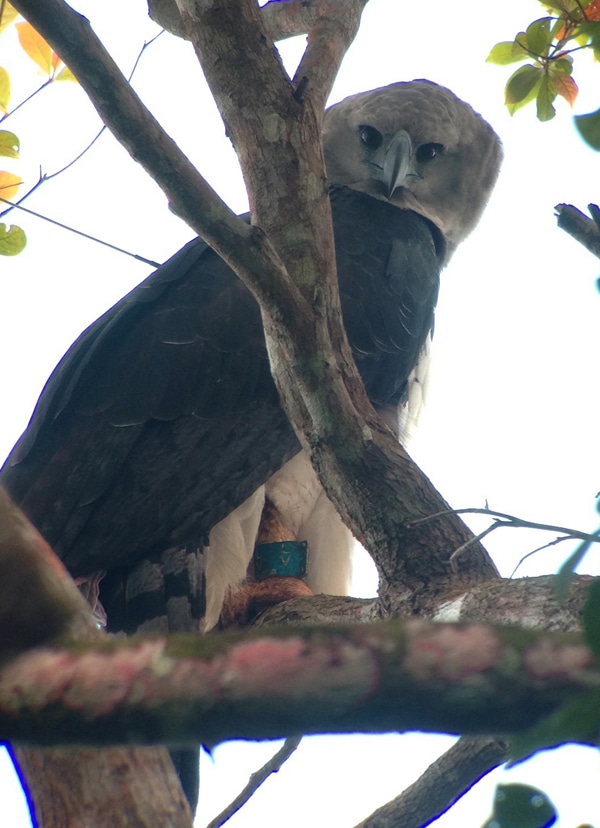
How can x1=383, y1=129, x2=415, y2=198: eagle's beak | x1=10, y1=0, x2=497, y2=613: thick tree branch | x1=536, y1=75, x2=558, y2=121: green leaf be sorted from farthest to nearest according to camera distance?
x1=383, y1=129, x2=415, y2=198: eagle's beak, x1=536, y1=75, x2=558, y2=121: green leaf, x1=10, y1=0, x2=497, y2=613: thick tree branch

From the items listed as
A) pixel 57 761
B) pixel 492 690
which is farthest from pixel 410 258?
pixel 492 690

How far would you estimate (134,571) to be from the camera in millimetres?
3223

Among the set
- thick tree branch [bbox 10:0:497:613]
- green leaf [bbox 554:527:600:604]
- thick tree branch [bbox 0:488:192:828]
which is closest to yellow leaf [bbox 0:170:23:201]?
thick tree branch [bbox 10:0:497:613]

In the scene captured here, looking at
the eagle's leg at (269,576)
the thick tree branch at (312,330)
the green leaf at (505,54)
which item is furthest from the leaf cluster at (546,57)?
the eagle's leg at (269,576)

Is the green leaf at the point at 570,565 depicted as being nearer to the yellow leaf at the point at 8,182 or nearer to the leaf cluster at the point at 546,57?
the leaf cluster at the point at 546,57

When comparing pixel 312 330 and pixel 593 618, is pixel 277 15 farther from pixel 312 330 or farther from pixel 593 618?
pixel 593 618

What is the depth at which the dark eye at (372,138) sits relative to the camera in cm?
485

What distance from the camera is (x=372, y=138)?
485 centimetres

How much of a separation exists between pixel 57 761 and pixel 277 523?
2.31 meters

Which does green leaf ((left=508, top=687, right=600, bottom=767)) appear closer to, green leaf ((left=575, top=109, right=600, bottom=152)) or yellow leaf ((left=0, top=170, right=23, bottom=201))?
green leaf ((left=575, top=109, right=600, bottom=152))

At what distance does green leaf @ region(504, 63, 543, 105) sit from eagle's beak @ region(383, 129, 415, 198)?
1455 millimetres

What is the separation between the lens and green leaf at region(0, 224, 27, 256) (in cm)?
338

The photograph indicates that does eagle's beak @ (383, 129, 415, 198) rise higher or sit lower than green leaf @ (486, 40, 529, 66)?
higher

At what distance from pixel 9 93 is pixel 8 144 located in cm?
20
